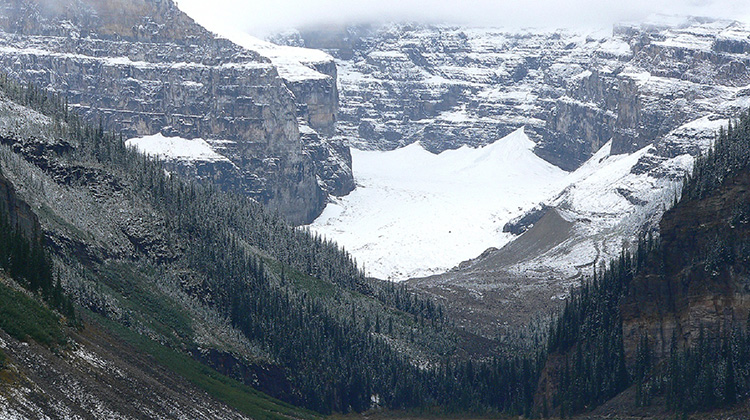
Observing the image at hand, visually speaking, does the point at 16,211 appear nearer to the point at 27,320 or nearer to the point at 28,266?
the point at 28,266

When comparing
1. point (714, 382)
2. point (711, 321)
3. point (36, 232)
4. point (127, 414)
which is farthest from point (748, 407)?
point (36, 232)

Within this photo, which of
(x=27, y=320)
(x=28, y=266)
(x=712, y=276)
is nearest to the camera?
(x=27, y=320)

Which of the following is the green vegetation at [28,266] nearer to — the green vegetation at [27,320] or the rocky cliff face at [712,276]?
the green vegetation at [27,320]

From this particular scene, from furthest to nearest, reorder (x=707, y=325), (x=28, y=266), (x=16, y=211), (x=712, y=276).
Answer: (x=712, y=276) < (x=16, y=211) < (x=707, y=325) < (x=28, y=266)

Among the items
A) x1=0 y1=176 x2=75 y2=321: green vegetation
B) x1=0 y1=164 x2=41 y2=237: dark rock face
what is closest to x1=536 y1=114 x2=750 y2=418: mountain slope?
x1=0 y1=176 x2=75 y2=321: green vegetation

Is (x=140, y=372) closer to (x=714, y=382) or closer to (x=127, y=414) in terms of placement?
(x=127, y=414)

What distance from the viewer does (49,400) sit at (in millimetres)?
130750

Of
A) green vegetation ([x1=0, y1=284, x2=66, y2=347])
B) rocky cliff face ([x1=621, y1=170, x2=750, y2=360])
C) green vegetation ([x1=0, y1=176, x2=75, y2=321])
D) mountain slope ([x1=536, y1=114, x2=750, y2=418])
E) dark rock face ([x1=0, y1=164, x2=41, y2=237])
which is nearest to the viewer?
green vegetation ([x1=0, y1=284, x2=66, y2=347])

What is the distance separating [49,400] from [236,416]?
52.4 meters

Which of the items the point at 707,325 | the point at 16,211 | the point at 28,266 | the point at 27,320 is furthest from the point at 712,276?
the point at 27,320

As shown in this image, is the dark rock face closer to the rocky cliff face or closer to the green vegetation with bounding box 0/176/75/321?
the green vegetation with bounding box 0/176/75/321

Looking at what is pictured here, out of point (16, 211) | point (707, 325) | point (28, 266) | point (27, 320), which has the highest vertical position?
point (16, 211)

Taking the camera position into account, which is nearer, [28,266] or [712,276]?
[28,266]

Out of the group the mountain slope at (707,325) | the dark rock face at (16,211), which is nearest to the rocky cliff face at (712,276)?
the mountain slope at (707,325)
